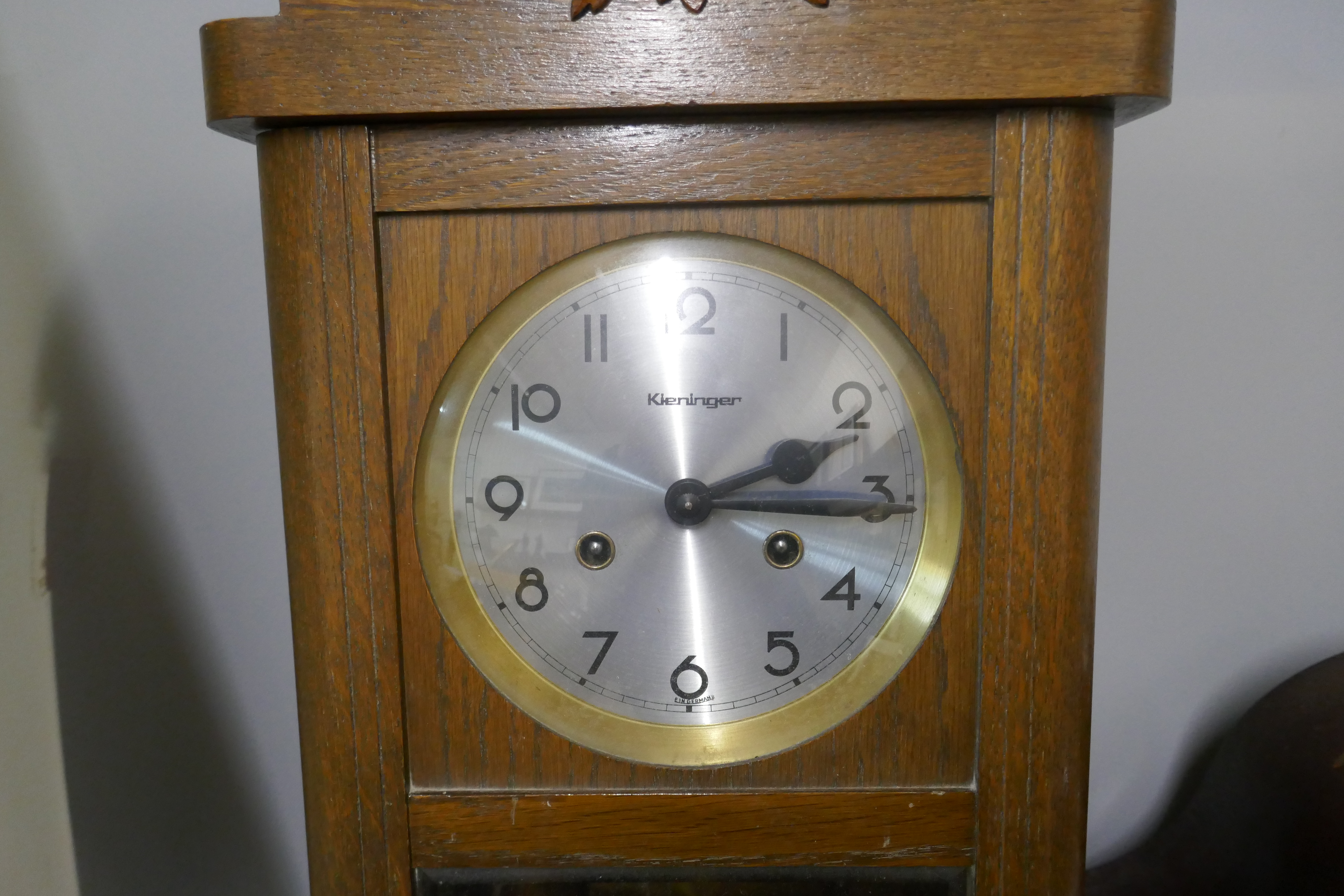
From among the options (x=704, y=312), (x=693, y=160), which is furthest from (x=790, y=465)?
(x=693, y=160)

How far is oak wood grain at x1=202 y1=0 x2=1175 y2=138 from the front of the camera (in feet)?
2.43

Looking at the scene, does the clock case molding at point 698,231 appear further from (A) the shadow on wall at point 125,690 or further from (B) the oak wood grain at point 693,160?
(A) the shadow on wall at point 125,690

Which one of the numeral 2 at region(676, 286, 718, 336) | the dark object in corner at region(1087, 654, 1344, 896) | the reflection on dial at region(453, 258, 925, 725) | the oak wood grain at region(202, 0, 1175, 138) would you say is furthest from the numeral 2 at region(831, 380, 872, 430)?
the dark object in corner at region(1087, 654, 1344, 896)

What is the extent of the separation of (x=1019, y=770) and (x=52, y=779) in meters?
0.97

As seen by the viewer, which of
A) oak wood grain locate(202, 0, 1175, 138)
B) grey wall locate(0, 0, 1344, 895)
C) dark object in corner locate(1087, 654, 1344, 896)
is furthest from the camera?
grey wall locate(0, 0, 1344, 895)

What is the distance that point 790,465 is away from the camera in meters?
0.83

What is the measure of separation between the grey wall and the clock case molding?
467mm

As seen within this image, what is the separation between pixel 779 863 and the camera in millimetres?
840

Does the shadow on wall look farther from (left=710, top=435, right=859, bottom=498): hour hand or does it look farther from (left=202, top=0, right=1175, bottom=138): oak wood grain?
(left=710, top=435, right=859, bottom=498): hour hand

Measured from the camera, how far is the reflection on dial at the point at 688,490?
2.71 feet

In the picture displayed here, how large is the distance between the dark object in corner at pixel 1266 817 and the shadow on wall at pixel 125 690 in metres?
1.09

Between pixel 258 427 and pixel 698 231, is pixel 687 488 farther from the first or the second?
pixel 258 427

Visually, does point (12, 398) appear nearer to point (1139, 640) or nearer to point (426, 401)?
point (426, 401)

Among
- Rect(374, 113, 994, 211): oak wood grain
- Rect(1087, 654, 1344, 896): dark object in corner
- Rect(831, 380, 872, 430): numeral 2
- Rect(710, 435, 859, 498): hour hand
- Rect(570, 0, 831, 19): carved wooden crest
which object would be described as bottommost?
Rect(1087, 654, 1344, 896): dark object in corner
